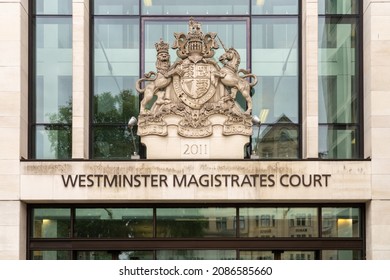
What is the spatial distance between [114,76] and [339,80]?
21.6 feet

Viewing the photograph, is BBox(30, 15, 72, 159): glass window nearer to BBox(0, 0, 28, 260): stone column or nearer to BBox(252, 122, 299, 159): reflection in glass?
BBox(0, 0, 28, 260): stone column

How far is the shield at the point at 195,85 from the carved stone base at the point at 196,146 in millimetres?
792

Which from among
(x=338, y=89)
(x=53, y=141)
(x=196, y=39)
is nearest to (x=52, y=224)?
(x=53, y=141)

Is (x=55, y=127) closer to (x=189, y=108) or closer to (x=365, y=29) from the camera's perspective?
(x=189, y=108)

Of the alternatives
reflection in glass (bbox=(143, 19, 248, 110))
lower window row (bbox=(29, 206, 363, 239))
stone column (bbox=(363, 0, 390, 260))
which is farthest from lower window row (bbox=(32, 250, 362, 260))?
reflection in glass (bbox=(143, 19, 248, 110))

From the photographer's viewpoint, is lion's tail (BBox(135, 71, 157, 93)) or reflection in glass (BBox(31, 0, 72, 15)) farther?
reflection in glass (BBox(31, 0, 72, 15))

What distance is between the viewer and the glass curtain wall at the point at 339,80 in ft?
64.4

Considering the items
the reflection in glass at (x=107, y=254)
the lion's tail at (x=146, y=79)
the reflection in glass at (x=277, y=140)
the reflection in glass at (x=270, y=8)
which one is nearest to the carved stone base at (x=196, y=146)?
the reflection in glass at (x=277, y=140)

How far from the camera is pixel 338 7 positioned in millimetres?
20047

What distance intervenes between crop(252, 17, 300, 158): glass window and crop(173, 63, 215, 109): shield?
148cm

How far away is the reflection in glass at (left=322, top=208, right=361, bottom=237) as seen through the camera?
63.7 ft

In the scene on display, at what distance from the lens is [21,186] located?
18.6 meters

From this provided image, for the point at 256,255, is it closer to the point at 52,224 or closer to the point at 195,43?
the point at 52,224
